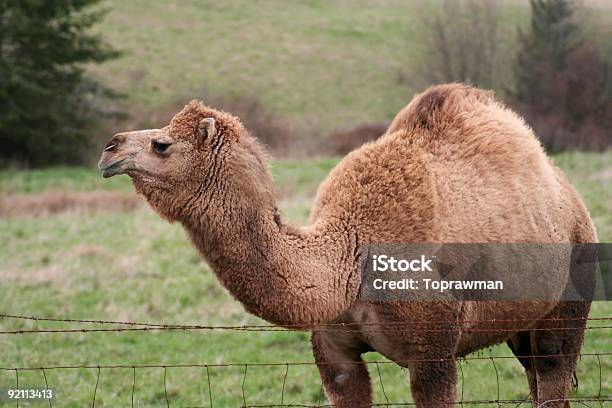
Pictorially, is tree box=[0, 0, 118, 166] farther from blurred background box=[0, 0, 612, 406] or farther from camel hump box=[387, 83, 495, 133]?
camel hump box=[387, 83, 495, 133]

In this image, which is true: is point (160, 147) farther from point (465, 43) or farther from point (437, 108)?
point (465, 43)

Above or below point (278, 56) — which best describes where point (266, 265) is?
above

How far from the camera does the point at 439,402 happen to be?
5.27 m

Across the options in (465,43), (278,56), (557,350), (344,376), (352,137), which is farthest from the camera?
(278,56)

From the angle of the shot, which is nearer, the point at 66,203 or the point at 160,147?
the point at 160,147

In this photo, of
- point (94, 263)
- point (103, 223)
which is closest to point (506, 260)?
point (94, 263)

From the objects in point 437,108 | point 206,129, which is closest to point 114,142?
point 206,129

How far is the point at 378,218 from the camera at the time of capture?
538 cm

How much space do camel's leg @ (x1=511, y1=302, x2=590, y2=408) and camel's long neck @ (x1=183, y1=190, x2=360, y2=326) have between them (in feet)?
6.75

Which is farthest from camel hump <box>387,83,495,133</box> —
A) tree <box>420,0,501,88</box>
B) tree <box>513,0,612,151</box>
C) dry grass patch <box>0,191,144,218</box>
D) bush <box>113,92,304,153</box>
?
bush <box>113,92,304,153</box>

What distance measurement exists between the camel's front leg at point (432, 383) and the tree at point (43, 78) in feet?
84.1

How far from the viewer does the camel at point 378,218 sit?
4926 millimetres

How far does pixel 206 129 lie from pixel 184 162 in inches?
9.2

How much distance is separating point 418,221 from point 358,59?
34.5 metres
